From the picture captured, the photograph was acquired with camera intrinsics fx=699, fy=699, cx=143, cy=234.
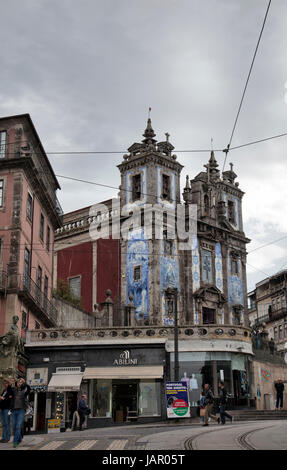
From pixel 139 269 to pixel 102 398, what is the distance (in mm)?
13886

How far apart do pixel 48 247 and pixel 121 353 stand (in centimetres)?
881

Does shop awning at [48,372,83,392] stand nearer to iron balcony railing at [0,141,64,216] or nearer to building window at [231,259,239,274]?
iron balcony railing at [0,141,64,216]

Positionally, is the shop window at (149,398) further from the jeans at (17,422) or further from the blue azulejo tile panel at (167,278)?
the jeans at (17,422)

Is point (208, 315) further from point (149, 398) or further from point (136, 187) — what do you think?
point (149, 398)

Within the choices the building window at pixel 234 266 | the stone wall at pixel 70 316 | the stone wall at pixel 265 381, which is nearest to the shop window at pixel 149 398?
the stone wall at pixel 265 381

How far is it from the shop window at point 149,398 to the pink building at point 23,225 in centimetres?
648

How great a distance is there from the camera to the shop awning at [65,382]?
1310 inches

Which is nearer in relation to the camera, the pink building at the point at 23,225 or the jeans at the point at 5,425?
the jeans at the point at 5,425

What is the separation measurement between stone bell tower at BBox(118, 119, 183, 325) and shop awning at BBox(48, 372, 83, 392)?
11603mm

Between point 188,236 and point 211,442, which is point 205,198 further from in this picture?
point 211,442

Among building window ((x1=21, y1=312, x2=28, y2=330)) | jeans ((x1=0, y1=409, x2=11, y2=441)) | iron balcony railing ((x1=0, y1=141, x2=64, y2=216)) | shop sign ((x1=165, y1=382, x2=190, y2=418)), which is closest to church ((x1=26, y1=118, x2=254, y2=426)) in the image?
building window ((x1=21, y1=312, x2=28, y2=330))

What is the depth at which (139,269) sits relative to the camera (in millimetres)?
46594

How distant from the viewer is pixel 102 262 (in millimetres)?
48438
